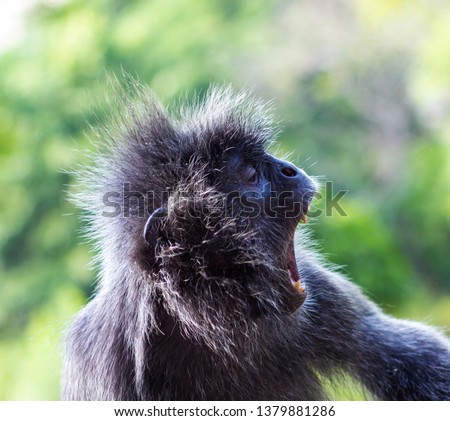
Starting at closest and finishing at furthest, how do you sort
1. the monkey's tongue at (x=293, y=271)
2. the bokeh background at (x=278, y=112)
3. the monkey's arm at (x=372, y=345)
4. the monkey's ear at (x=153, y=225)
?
1. the monkey's ear at (x=153, y=225)
2. the monkey's tongue at (x=293, y=271)
3. the monkey's arm at (x=372, y=345)
4. the bokeh background at (x=278, y=112)

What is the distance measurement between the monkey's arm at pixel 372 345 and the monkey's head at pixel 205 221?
1.06ft

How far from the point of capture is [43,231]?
340 inches

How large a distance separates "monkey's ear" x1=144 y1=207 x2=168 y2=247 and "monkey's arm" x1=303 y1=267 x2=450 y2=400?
741mm

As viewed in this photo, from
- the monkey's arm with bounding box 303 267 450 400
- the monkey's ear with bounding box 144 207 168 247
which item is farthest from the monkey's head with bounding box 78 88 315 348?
the monkey's arm with bounding box 303 267 450 400

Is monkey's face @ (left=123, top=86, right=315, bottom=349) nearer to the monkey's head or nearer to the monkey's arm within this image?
the monkey's head

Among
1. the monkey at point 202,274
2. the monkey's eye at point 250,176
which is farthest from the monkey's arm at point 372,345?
the monkey's eye at point 250,176

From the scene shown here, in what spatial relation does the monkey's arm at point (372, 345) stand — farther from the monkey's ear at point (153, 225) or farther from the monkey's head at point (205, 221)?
the monkey's ear at point (153, 225)

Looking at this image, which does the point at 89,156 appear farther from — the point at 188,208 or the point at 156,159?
the point at 188,208

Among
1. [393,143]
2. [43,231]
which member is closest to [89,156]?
[43,231]

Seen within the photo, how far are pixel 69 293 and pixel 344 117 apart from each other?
29.7 ft

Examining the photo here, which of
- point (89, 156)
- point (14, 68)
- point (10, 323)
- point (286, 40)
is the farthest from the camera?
point (286, 40)

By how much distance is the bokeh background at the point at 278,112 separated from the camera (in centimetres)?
698

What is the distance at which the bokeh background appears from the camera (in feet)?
22.9

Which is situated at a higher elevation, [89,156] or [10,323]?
[89,156]
